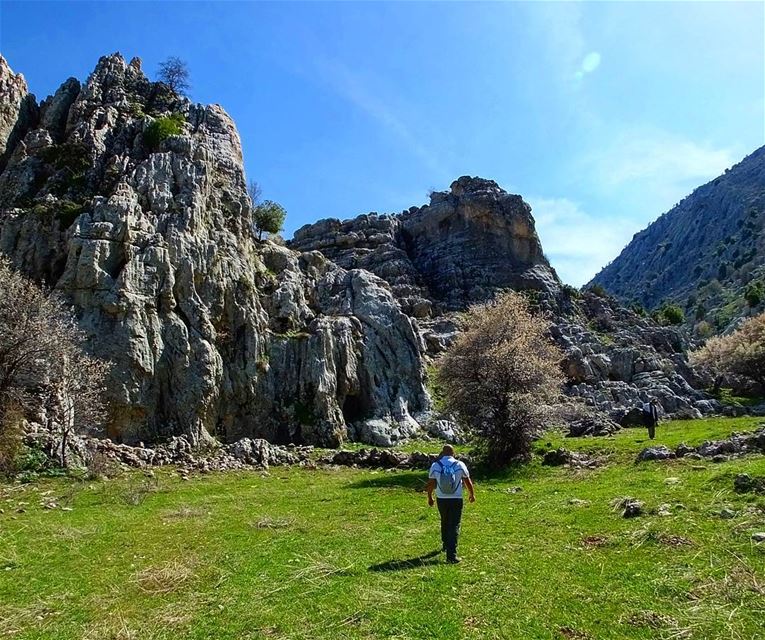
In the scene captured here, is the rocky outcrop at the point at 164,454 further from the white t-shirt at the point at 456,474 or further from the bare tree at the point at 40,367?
the white t-shirt at the point at 456,474

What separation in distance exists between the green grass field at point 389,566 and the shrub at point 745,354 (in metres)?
64.5

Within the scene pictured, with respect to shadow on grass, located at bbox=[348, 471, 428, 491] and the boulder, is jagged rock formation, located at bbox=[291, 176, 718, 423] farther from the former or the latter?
the boulder

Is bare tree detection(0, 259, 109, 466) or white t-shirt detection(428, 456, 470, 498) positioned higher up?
bare tree detection(0, 259, 109, 466)

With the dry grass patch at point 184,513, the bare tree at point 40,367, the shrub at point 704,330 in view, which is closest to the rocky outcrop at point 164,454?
the bare tree at point 40,367

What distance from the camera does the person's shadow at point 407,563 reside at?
12.5 m

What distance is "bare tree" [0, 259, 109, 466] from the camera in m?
25.0

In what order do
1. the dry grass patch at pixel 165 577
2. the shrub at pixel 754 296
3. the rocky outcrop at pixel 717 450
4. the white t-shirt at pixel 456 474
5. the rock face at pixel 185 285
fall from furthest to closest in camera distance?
1. the shrub at pixel 754 296
2. the rock face at pixel 185 285
3. the rocky outcrop at pixel 717 450
4. the white t-shirt at pixel 456 474
5. the dry grass patch at pixel 165 577

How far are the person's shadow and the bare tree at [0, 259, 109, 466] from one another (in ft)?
70.7

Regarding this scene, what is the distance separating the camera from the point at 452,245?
106688mm

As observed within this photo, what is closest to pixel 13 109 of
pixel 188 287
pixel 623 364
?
pixel 188 287

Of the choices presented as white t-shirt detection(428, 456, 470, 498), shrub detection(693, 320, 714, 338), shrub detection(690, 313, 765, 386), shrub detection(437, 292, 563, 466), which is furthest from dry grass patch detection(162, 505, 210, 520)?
shrub detection(693, 320, 714, 338)

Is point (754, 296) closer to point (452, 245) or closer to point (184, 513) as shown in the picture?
point (452, 245)

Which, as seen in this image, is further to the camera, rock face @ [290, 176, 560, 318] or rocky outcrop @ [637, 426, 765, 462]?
rock face @ [290, 176, 560, 318]

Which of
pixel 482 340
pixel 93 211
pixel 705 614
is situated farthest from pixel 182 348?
pixel 705 614
